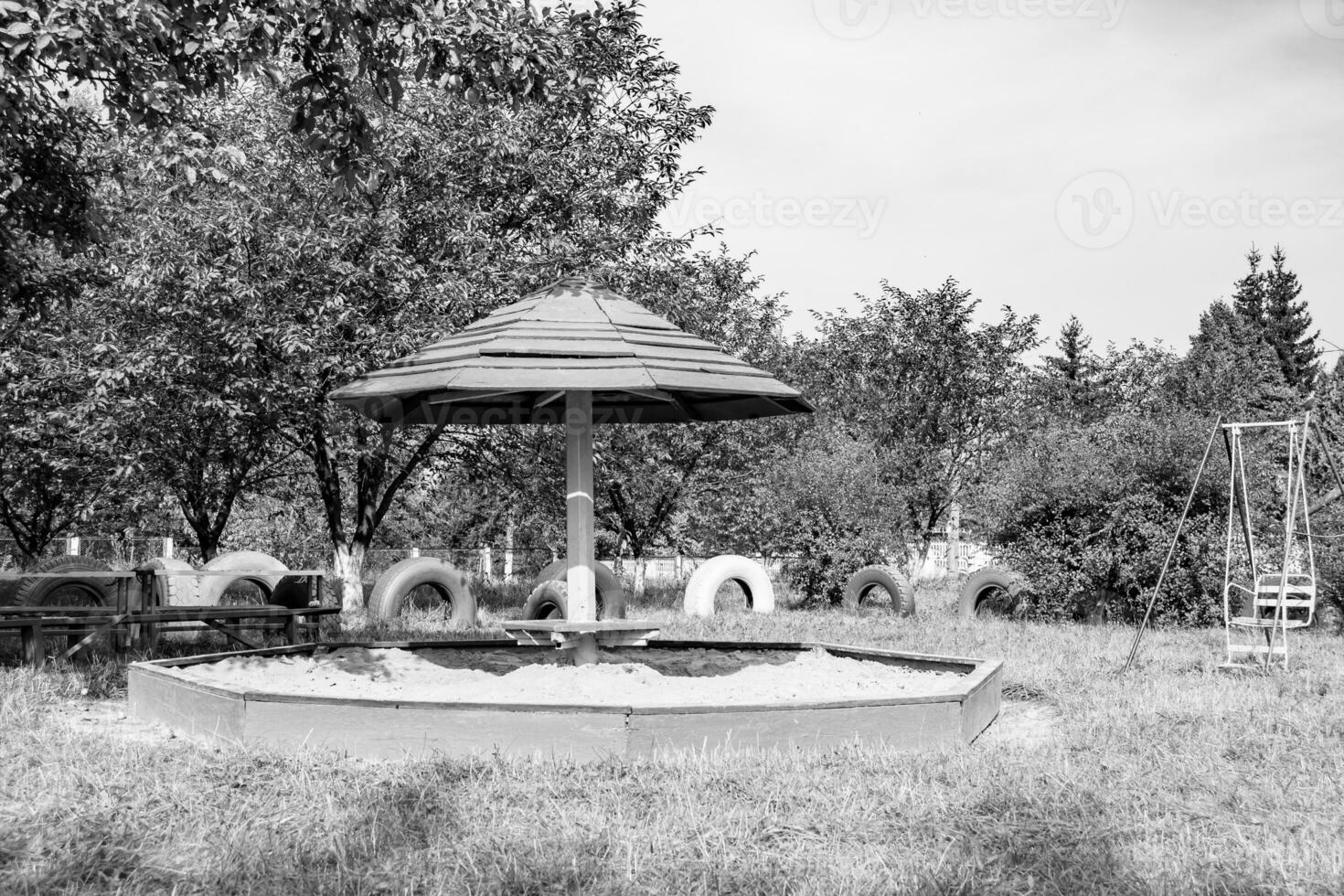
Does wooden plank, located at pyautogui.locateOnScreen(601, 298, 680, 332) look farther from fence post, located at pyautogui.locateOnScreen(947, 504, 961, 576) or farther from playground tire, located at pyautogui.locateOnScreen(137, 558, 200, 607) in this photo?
fence post, located at pyautogui.locateOnScreen(947, 504, 961, 576)

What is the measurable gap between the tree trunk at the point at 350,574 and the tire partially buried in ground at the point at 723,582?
17.3 ft

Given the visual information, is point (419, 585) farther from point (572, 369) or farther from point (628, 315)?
point (572, 369)

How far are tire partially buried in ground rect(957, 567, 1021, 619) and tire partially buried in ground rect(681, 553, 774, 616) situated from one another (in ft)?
10.4

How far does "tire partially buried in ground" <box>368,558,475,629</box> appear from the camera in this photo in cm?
1677

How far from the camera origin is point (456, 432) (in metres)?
20.0

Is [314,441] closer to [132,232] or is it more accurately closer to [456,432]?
[456,432]

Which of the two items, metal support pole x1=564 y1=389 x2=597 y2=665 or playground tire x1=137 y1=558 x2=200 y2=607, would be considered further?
playground tire x1=137 y1=558 x2=200 y2=607

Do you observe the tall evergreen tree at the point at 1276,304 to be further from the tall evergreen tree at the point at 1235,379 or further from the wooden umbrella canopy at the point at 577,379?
the wooden umbrella canopy at the point at 577,379

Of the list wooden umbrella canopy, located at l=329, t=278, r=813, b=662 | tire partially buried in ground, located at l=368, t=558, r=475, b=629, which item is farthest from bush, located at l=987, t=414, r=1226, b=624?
wooden umbrella canopy, located at l=329, t=278, r=813, b=662

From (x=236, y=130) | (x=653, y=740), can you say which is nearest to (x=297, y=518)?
(x=236, y=130)

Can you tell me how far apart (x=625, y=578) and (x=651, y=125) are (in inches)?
459

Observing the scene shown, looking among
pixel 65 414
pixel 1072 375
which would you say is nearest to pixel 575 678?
pixel 65 414

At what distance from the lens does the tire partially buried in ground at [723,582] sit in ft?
64.1

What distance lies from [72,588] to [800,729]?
12867 millimetres
